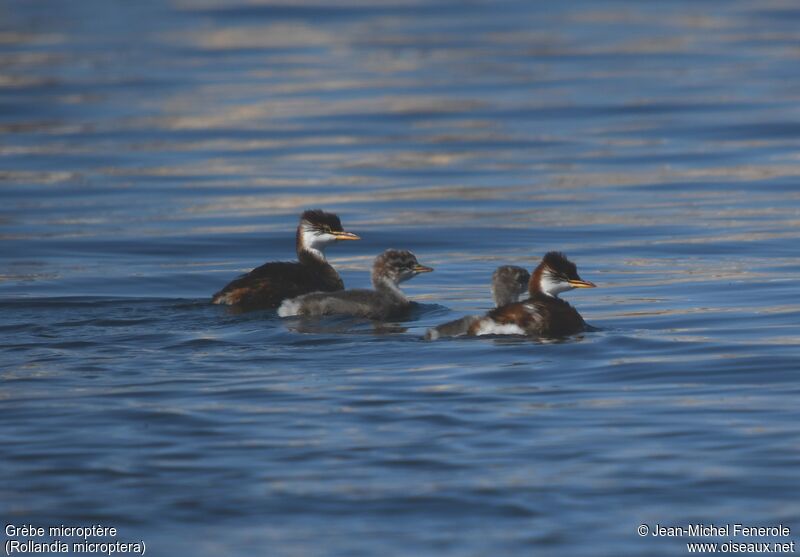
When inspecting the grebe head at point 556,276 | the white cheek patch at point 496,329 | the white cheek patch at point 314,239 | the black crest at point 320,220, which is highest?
the black crest at point 320,220

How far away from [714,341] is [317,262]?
4.42m

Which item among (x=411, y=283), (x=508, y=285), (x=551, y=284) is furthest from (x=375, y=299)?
(x=411, y=283)

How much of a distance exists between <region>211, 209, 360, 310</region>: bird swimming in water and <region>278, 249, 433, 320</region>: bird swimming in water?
339mm

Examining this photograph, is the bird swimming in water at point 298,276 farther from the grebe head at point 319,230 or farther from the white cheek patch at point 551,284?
the white cheek patch at point 551,284

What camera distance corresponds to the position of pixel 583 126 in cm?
2583

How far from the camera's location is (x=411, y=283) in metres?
15.9

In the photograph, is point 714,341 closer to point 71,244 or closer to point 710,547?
point 710,547

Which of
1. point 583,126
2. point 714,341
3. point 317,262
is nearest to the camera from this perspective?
point 714,341

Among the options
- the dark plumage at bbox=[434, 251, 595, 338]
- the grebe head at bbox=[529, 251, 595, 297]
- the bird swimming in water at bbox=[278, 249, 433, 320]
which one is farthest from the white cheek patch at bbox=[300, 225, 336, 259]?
the dark plumage at bbox=[434, 251, 595, 338]

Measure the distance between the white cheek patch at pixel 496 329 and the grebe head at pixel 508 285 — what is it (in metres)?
1.07

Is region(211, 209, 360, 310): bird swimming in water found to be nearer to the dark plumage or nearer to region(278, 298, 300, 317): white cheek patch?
region(278, 298, 300, 317): white cheek patch

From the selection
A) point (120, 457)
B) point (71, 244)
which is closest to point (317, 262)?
point (71, 244)

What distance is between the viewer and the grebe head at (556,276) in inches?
494

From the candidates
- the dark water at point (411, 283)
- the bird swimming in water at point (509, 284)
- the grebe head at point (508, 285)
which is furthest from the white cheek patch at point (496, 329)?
the grebe head at point (508, 285)
